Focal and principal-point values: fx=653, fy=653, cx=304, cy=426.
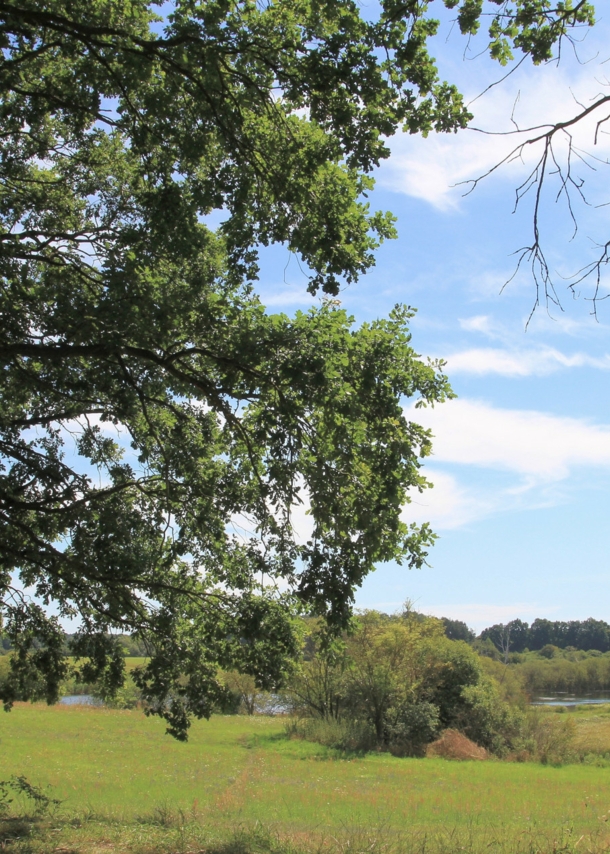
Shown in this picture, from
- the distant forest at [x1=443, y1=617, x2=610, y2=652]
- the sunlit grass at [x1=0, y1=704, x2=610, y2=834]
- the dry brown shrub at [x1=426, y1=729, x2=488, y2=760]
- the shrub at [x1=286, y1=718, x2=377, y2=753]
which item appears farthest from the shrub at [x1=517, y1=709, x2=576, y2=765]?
the distant forest at [x1=443, y1=617, x2=610, y2=652]

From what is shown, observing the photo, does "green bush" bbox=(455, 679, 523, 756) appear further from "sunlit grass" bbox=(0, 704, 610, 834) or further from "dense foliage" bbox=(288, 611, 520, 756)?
"sunlit grass" bbox=(0, 704, 610, 834)

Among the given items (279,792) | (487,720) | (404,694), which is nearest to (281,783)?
(279,792)

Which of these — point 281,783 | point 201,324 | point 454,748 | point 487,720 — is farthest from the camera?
point 487,720

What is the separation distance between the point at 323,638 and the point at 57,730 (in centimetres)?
3758

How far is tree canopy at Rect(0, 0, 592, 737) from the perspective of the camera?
22.9 ft

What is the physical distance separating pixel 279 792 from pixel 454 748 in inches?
734

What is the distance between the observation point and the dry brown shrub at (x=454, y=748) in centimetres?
3650

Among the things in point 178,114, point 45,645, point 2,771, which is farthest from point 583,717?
point 178,114

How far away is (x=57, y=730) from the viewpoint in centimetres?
3947

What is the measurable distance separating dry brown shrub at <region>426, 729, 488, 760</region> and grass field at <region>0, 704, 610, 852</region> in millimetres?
2418

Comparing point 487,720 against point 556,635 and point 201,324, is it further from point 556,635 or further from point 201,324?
point 556,635

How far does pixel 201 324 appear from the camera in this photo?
27.7ft

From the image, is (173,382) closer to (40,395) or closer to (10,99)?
(40,395)

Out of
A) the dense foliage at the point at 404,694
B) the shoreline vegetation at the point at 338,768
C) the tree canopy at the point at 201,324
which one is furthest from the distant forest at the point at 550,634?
the tree canopy at the point at 201,324
